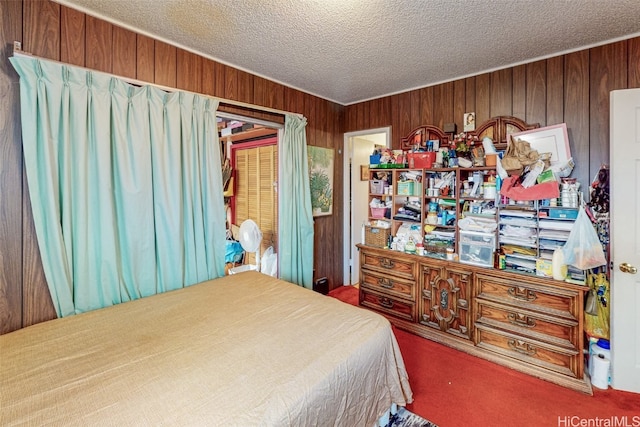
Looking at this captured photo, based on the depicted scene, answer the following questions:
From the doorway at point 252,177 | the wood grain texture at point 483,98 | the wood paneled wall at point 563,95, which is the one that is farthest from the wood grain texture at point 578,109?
the doorway at point 252,177

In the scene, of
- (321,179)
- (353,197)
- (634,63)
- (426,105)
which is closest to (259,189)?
(321,179)

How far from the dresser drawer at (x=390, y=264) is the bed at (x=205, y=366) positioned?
1.24 m

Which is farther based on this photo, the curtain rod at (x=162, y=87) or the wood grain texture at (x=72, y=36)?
the wood grain texture at (x=72, y=36)

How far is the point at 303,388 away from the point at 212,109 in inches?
86.0

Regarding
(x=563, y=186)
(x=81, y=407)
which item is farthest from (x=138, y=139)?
(x=563, y=186)

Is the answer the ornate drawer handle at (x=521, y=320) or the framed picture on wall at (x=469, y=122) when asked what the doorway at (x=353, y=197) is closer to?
the framed picture on wall at (x=469, y=122)

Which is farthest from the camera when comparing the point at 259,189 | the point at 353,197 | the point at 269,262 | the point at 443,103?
the point at 353,197

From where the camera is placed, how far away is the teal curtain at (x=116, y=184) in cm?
166

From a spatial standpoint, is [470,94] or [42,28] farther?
[470,94]

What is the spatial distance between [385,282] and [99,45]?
306 cm

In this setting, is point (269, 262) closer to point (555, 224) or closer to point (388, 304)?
point (388, 304)

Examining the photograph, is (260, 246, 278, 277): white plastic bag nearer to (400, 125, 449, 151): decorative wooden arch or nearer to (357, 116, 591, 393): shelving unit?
(357, 116, 591, 393): shelving unit

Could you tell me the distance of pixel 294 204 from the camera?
312 cm

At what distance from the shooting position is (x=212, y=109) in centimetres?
238
